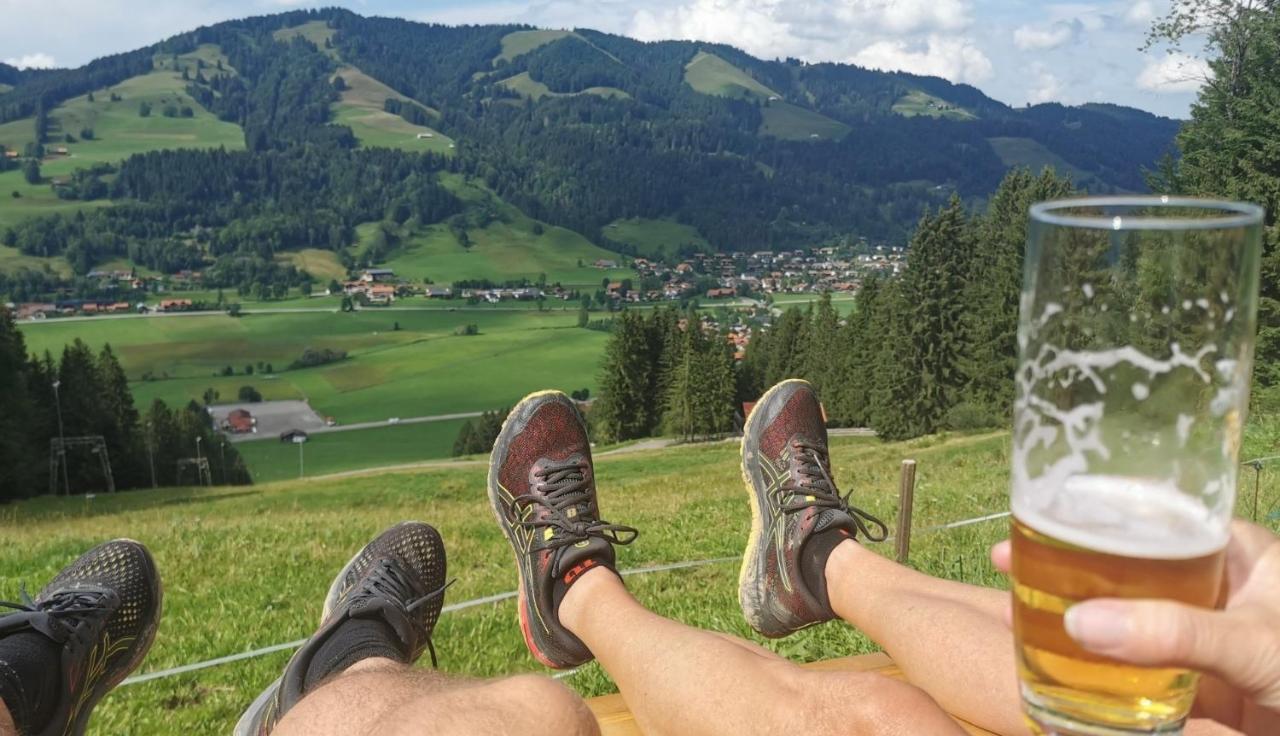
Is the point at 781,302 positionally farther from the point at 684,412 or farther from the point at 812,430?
the point at 812,430

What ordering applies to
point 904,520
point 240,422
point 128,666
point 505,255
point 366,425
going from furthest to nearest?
1. point 505,255
2. point 240,422
3. point 366,425
4. point 904,520
5. point 128,666

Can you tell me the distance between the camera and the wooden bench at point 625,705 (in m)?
2.52

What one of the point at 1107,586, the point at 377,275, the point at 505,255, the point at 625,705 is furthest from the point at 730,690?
the point at 505,255

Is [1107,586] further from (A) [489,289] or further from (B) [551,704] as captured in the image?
(A) [489,289]

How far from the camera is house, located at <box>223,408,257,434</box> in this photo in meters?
90.7

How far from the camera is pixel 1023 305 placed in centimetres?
94

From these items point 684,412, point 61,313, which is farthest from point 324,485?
point 61,313

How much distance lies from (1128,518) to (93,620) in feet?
10.8

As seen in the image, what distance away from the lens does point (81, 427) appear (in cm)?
4988

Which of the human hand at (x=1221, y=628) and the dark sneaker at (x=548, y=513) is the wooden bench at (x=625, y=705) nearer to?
the dark sneaker at (x=548, y=513)

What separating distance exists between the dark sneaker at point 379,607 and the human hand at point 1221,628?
187 centimetres

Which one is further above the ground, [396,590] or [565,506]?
[565,506]

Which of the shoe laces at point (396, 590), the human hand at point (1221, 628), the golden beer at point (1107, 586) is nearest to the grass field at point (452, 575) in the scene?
the shoe laces at point (396, 590)

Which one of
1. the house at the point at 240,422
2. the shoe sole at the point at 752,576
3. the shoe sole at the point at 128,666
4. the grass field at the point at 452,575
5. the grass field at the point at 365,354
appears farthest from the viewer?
the grass field at the point at 365,354
